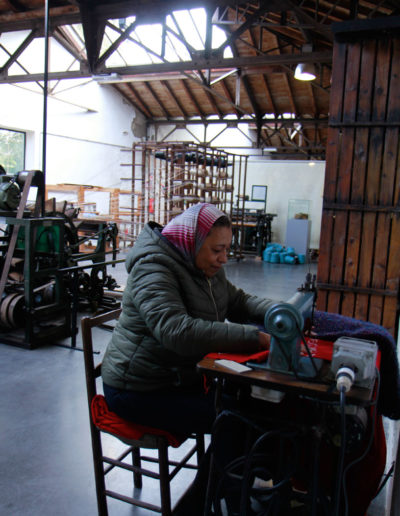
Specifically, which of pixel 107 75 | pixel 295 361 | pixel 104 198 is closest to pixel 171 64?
pixel 107 75

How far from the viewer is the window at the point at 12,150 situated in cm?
1139

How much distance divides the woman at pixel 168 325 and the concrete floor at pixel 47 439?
22.2 inches

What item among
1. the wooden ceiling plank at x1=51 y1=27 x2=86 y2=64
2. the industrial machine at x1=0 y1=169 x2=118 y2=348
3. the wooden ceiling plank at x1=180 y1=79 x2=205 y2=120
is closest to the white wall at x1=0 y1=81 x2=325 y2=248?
the wooden ceiling plank at x1=51 y1=27 x2=86 y2=64

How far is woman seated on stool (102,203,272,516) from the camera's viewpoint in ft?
5.45

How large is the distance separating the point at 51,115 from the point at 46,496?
1200cm

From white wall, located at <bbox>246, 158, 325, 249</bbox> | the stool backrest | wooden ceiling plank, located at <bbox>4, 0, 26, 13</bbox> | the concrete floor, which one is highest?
wooden ceiling plank, located at <bbox>4, 0, 26, 13</bbox>

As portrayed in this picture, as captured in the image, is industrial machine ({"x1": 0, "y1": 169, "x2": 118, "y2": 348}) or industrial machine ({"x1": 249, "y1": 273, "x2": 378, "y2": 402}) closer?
industrial machine ({"x1": 249, "y1": 273, "x2": 378, "y2": 402})

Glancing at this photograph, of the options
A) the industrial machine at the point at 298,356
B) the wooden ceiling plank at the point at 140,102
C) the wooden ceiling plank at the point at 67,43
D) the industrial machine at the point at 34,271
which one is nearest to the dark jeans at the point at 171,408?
the industrial machine at the point at 298,356

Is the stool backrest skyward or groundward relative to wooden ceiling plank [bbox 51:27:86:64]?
groundward

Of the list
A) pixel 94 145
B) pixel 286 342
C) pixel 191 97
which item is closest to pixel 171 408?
pixel 286 342

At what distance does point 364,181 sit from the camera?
3670 mm

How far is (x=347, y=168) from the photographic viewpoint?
3.71m

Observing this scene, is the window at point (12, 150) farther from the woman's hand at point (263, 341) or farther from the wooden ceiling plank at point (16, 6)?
the woman's hand at point (263, 341)

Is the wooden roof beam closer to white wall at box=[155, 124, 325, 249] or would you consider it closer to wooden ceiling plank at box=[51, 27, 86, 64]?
wooden ceiling plank at box=[51, 27, 86, 64]
